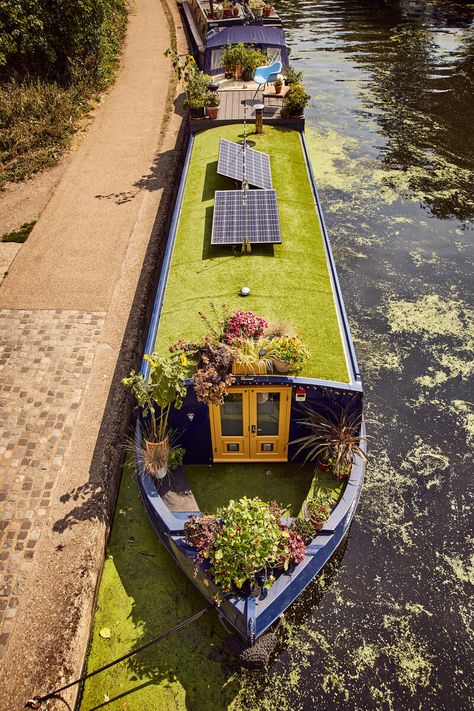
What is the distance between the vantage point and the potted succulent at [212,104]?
17.8m

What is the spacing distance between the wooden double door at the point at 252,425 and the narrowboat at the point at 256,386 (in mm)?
28

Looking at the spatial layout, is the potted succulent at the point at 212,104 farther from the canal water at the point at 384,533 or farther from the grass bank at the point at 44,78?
the grass bank at the point at 44,78

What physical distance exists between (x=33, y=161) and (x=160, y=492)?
17.2 m

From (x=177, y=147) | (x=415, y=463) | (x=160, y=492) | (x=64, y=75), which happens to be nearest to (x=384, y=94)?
(x=177, y=147)

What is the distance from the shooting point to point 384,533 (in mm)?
10172

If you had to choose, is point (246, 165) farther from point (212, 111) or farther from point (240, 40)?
point (240, 40)

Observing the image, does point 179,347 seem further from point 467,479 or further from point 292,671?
point 467,479

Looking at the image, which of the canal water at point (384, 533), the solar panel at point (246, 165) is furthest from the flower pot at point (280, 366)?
the solar panel at point (246, 165)

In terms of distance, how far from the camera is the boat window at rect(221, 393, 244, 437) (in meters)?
9.50

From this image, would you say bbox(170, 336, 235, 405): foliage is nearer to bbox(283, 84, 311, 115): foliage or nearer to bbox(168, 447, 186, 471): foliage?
bbox(168, 447, 186, 471): foliage

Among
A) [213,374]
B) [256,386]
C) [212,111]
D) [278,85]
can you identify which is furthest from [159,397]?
[278,85]

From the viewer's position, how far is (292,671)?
8.34 metres

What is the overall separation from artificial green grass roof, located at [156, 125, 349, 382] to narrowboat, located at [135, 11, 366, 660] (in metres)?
0.03

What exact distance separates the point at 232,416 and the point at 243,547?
9.41ft
